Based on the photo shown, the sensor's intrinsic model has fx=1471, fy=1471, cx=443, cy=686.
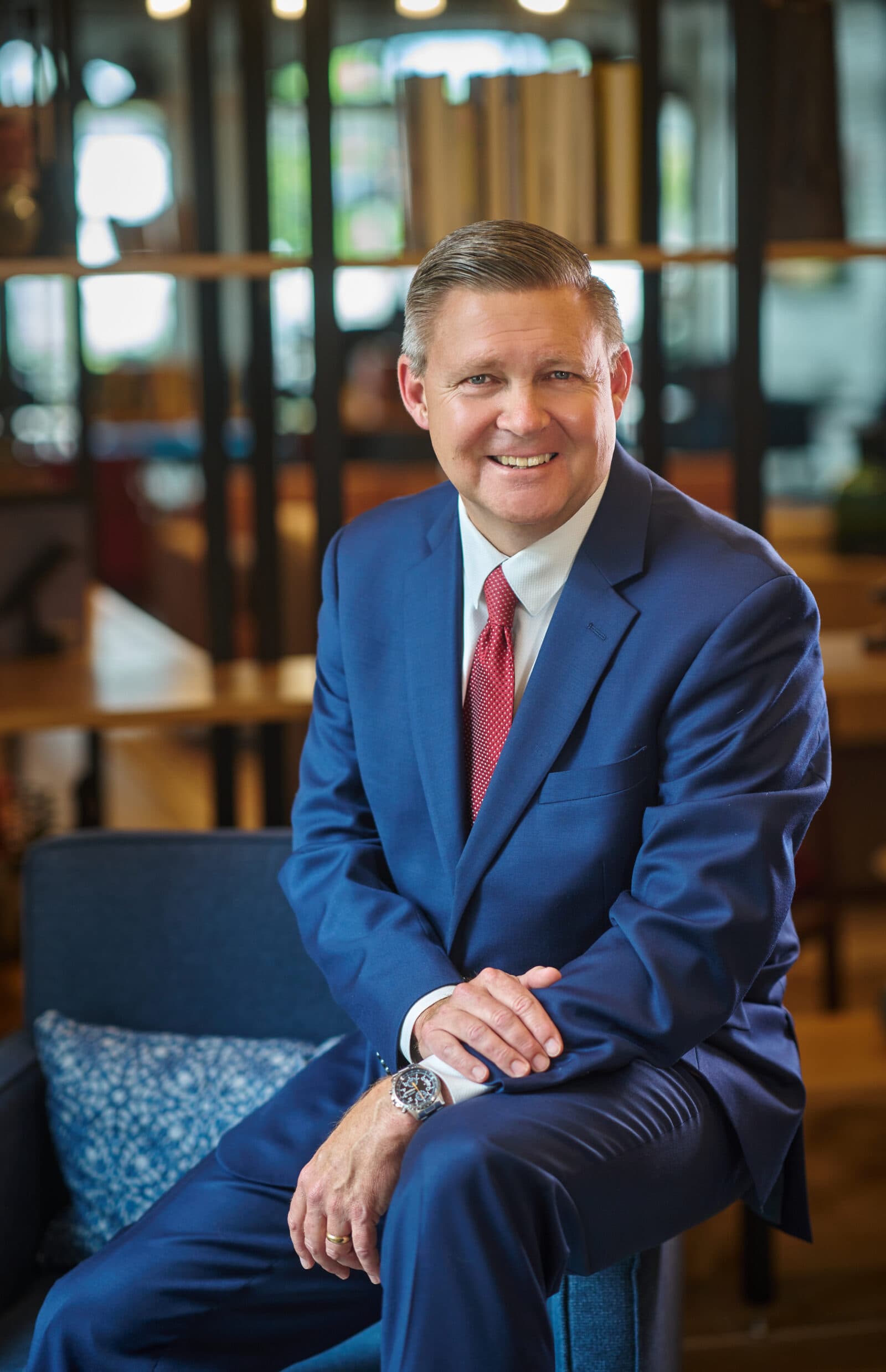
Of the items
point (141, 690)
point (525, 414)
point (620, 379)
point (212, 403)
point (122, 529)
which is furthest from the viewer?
point (122, 529)

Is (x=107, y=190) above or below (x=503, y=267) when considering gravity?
above

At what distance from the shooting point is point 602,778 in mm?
1571

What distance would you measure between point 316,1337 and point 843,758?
2235 mm

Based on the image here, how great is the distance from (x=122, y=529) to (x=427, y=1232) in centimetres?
829

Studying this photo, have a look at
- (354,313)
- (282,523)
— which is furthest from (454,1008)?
(354,313)

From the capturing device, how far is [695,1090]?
1.52m

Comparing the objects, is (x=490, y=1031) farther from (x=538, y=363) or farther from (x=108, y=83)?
(x=108, y=83)

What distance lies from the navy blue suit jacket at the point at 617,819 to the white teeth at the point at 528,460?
118 mm

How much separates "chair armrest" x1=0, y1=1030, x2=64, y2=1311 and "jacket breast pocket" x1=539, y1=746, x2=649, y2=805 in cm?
79

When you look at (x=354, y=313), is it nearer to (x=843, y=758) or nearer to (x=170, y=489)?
(x=170, y=489)

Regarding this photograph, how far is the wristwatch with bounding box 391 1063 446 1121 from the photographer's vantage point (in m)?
1.44

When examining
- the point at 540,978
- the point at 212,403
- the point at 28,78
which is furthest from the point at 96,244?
the point at 540,978

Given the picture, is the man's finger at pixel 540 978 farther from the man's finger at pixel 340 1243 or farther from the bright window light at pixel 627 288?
the bright window light at pixel 627 288

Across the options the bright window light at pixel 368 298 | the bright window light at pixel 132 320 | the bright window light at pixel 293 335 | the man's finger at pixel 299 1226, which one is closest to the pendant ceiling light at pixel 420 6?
the man's finger at pixel 299 1226
